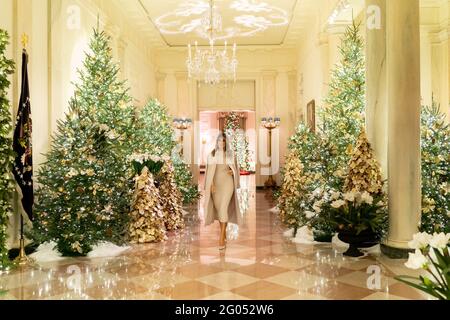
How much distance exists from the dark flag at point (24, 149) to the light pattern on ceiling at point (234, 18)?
5591 mm

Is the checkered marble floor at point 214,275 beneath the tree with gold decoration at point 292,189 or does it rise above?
beneath

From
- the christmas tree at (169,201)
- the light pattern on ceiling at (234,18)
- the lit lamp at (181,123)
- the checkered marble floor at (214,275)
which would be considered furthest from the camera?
the lit lamp at (181,123)

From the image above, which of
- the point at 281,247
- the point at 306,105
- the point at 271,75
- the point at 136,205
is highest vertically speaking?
the point at 271,75

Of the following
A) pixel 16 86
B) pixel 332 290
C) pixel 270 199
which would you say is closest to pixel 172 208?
pixel 16 86

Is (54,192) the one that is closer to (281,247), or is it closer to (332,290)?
(281,247)

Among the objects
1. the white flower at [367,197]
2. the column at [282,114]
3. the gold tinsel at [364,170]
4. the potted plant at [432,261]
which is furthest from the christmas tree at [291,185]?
the column at [282,114]

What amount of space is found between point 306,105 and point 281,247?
819 centimetres

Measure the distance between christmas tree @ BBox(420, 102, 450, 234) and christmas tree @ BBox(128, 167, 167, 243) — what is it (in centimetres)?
407

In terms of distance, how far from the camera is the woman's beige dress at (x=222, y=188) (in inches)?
257

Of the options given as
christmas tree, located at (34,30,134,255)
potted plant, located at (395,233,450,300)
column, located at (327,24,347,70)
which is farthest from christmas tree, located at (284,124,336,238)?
potted plant, located at (395,233,450,300)

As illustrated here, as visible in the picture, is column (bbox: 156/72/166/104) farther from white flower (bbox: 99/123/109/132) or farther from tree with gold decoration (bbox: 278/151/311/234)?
white flower (bbox: 99/123/109/132)

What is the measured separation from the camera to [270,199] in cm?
1331

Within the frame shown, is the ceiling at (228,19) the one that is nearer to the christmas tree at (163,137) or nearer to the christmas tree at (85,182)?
the christmas tree at (163,137)

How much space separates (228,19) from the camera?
12656 millimetres
